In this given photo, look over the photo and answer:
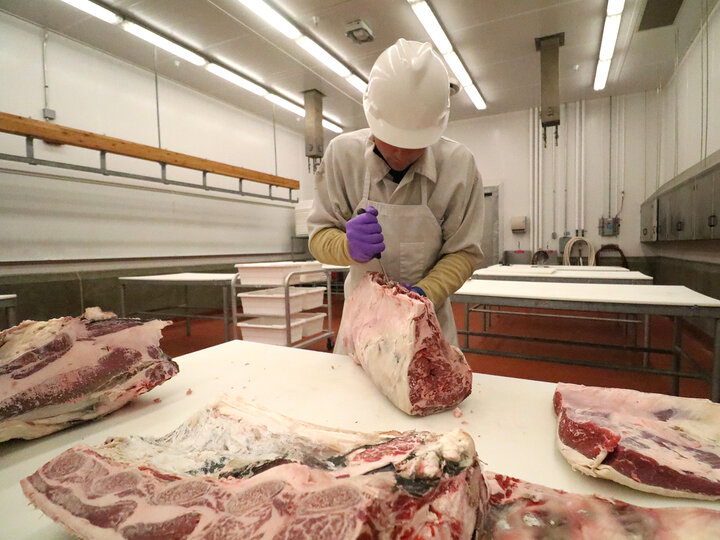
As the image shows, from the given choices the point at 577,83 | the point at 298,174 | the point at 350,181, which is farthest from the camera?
the point at 298,174

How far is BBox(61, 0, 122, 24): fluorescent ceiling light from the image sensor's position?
3986 millimetres

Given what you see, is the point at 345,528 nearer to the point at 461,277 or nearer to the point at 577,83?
the point at 461,277

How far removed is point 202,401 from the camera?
43.0 inches

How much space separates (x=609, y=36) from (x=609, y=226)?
366 cm

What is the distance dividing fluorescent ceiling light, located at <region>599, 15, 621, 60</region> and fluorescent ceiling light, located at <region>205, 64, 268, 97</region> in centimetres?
507

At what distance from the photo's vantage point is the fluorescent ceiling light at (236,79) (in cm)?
557

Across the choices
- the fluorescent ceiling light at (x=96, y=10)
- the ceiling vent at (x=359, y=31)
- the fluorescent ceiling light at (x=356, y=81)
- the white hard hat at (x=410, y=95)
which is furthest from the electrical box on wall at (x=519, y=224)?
the fluorescent ceiling light at (x=96, y=10)

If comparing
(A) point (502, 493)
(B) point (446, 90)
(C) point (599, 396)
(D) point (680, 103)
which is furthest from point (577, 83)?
(A) point (502, 493)

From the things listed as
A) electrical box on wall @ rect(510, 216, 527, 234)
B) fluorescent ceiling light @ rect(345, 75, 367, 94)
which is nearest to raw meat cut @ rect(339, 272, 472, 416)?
fluorescent ceiling light @ rect(345, 75, 367, 94)

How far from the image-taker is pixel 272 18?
4262 millimetres

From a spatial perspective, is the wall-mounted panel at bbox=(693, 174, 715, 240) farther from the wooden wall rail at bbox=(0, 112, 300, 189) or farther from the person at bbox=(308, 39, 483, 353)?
the wooden wall rail at bbox=(0, 112, 300, 189)

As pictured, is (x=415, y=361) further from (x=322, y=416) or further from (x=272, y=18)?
(x=272, y=18)

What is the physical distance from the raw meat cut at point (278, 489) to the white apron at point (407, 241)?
3.12ft

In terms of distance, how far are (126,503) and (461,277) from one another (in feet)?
4.27
